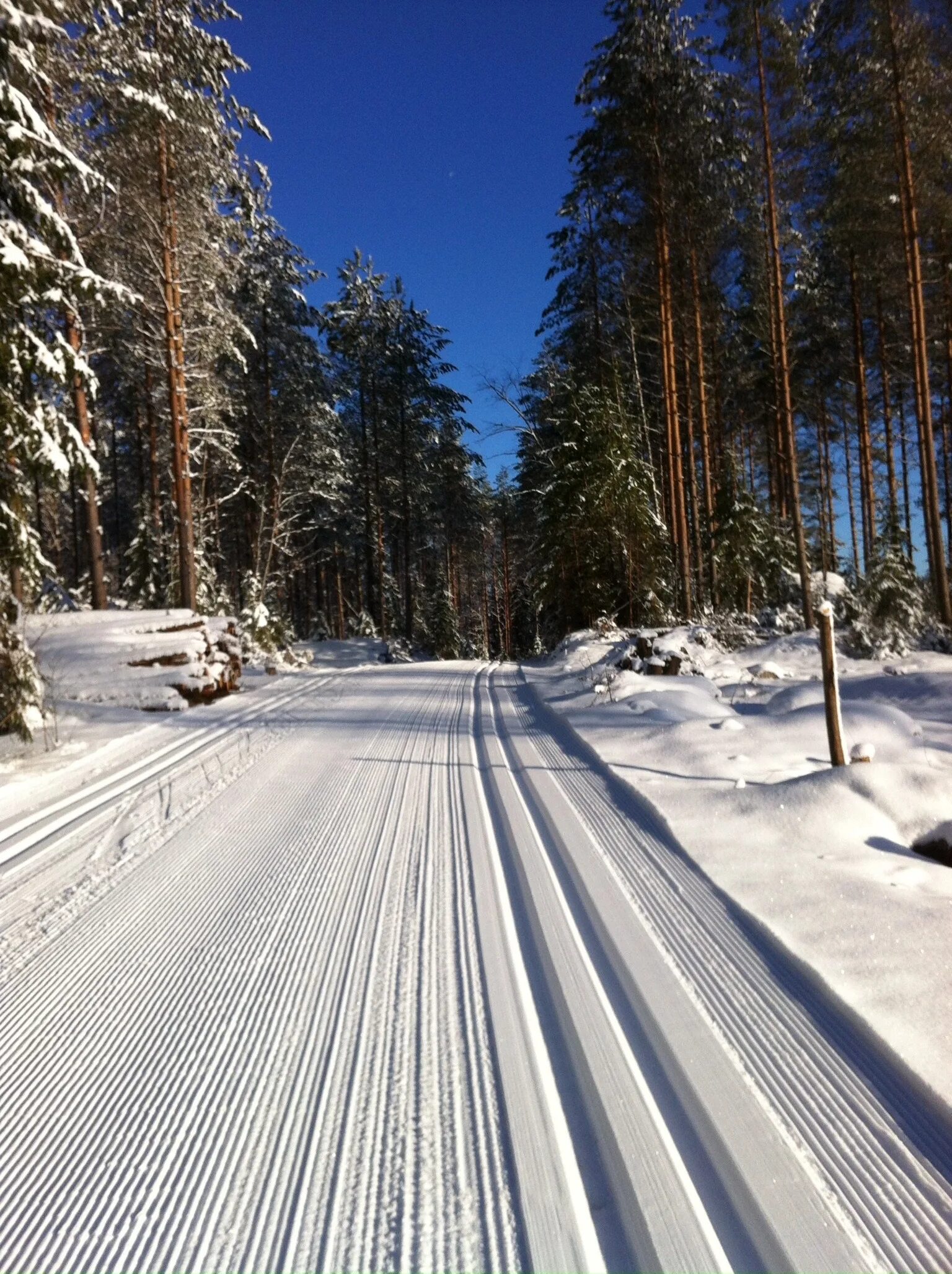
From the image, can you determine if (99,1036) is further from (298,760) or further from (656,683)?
(656,683)

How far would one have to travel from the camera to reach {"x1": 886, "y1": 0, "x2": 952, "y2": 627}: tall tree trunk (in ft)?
35.4

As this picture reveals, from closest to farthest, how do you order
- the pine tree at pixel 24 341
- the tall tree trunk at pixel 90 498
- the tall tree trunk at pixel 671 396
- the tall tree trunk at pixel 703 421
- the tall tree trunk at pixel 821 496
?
the pine tree at pixel 24 341, the tall tree trunk at pixel 90 498, the tall tree trunk at pixel 671 396, the tall tree trunk at pixel 703 421, the tall tree trunk at pixel 821 496

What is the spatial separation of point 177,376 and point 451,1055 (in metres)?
14.0

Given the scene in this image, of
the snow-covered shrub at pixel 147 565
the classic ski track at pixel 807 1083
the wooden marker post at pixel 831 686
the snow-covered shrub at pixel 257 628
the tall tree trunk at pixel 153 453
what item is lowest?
the classic ski track at pixel 807 1083

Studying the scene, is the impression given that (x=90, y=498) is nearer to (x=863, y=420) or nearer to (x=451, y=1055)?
(x=451, y=1055)

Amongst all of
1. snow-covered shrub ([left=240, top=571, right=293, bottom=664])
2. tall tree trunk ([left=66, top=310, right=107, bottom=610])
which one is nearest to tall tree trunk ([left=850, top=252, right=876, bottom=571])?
snow-covered shrub ([left=240, top=571, right=293, bottom=664])

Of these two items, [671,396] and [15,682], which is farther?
[671,396]

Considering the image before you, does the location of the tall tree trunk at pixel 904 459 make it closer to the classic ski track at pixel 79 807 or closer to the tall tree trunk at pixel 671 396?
the tall tree trunk at pixel 671 396

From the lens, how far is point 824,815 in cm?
350

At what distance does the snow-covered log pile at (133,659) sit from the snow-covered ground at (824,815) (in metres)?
5.10

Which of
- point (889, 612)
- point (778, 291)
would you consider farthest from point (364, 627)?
point (889, 612)

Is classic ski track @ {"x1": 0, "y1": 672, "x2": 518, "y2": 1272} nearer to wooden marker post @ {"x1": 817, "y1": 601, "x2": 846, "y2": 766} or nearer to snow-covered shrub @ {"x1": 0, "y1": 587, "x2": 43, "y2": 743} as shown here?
wooden marker post @ {"x1": 817, "y1": 601, "x2": 846, "y2": 766}

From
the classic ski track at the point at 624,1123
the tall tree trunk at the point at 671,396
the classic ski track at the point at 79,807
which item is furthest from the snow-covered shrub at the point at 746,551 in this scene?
the classic ski track at the point at 624,1123

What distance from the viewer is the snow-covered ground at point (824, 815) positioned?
6.94 ft
